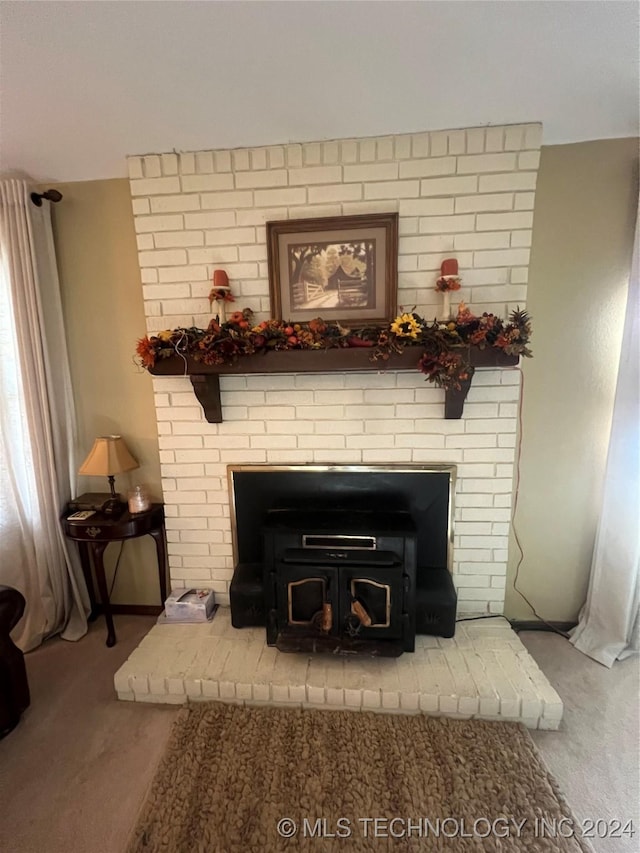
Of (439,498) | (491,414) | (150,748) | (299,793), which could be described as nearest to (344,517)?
(439,498)

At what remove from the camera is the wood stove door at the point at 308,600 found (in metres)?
1.72

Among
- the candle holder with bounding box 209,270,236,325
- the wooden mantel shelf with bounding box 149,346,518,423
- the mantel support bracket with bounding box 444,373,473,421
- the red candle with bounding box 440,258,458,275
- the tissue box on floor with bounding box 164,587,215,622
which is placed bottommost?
the tissue box on floor with bounding box 164,587,215,622

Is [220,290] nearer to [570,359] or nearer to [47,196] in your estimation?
[47,196]

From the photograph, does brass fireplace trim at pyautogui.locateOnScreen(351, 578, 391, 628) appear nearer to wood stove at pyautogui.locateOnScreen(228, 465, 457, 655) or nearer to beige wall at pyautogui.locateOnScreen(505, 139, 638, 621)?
wood stove at pyautogui.locateOnScreen(228, 465, 457, 655)

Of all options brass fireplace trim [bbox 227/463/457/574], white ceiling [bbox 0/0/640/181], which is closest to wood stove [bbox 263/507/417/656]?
brass fireplace trim [bbox 227/463/457/574]

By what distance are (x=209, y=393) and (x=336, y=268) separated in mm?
815

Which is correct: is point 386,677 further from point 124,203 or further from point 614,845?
point 124,203

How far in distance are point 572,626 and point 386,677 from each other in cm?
112

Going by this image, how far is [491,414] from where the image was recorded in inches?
73.9

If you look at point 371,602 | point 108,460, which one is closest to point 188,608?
point 108,460

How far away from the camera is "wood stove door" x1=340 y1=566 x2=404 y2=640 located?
170cm

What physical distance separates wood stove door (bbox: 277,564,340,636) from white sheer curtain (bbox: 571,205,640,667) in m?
1.29

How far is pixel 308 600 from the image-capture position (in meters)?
1.79

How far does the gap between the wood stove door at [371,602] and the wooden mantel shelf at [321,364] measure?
31.3 inches
